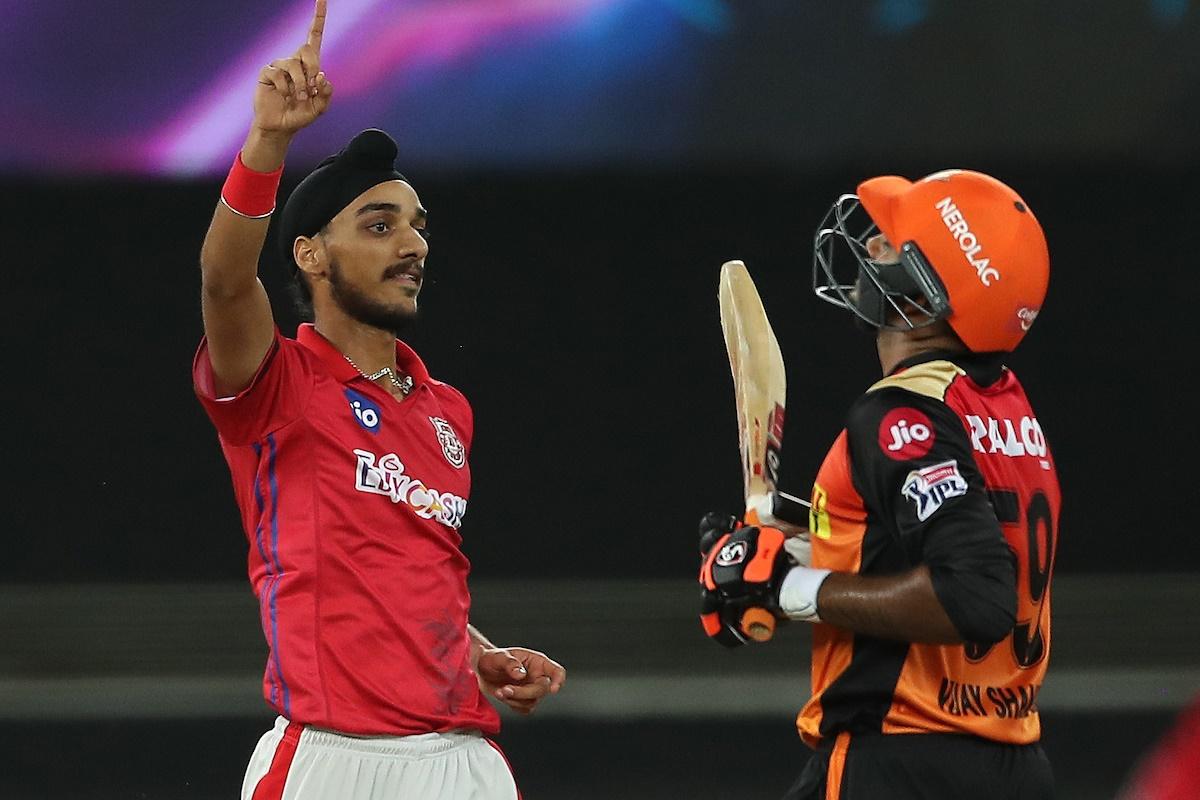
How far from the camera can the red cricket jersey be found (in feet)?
8.43

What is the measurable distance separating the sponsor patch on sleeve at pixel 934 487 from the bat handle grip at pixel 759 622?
0.29 meters

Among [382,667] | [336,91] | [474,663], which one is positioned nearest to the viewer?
[382,667]

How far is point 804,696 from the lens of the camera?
5793mm

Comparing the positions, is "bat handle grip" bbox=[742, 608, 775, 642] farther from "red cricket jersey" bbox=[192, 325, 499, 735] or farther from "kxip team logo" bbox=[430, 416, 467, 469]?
"kxip team logo" bbox=[430, 416, 467, 469]

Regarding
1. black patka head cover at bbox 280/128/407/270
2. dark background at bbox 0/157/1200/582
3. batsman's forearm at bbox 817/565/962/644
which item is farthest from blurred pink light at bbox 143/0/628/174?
batsman's forearm at bbox 817/565/962/644

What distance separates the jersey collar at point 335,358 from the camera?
2730mm

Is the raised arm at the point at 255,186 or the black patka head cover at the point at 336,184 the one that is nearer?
the raised arm at the point at 255,186

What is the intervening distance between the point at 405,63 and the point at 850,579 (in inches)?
154

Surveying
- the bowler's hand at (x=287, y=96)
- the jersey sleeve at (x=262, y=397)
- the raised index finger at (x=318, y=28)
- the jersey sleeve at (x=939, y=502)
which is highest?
the raised index finger at (x=318, y=28)

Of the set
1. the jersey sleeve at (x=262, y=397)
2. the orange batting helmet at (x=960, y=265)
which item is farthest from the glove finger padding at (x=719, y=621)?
the jersey sleeve at (x=262, y=397)

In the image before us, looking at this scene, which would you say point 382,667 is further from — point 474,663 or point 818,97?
point 818,97

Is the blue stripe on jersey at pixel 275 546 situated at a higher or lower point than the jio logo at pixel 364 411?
lower

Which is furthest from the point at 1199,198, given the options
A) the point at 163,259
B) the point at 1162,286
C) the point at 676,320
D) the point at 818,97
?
the point at 163,259

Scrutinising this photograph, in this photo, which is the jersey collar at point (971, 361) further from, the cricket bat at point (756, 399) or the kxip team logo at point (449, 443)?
the kxip team logo at point (449, 443)
